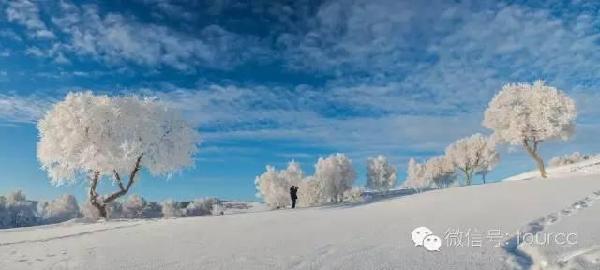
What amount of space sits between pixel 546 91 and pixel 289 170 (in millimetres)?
73993

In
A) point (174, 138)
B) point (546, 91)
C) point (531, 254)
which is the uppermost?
point (546, 91)

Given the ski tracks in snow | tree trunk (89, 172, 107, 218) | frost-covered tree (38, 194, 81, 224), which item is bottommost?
frost-covered tree (38, 194, 81, 224)

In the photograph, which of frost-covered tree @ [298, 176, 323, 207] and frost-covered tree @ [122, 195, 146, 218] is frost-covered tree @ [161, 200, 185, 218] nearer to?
frost-covered tree @ [122, 195, 146, 218]

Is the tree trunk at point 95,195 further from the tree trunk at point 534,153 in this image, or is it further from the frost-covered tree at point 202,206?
the frost-covered tree at point 202,206

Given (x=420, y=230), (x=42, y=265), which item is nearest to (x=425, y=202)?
(x=420, y=230)

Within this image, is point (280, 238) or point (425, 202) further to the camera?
point (425, 202)

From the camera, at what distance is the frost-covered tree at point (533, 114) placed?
166 ft

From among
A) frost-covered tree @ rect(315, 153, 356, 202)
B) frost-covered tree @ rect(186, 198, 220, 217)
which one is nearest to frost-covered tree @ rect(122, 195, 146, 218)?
frost-covered tree @ rect(186, 198, 220, 217)

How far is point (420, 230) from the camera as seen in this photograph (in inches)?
547

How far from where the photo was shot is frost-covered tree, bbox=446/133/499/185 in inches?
4119

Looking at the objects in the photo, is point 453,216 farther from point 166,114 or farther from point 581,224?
point 166,114

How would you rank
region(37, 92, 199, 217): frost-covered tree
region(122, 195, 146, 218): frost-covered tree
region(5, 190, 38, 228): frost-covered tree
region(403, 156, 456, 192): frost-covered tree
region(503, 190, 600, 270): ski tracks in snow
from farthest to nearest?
region(403, 156, 456, 192): frost-covered tree → region(122, 195, 146, 218): frost-covered tree → region(5, 190, 38, 228): frost-covered tree → region(37, 92, 199, 217): frost-covered tree → region(503, 190, 600, 270): ski tracks in snow

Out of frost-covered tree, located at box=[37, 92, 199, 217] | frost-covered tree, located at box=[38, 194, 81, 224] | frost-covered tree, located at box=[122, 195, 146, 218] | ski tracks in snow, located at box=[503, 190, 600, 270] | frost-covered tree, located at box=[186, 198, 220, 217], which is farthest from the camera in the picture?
frost-covered tree, located at box=[38, 194, 81, 224]

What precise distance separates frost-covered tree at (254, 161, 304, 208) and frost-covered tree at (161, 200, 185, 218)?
19409 mm
